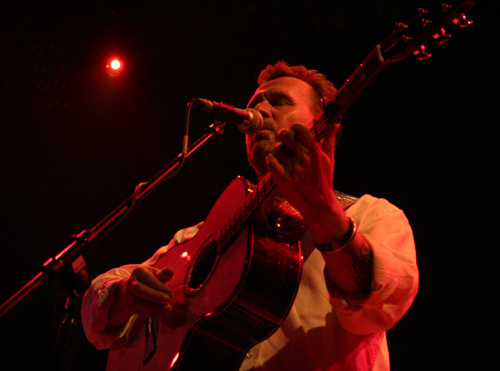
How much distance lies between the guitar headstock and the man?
0.97 ft

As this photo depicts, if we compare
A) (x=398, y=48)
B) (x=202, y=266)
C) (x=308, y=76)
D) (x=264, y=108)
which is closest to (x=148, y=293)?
(x=202, y=266)

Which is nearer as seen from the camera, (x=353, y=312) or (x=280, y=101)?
(x=353, y=312)

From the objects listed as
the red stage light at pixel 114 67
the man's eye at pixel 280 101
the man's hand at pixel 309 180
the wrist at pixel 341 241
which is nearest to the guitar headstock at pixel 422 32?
the man's hand at pixel 309 180

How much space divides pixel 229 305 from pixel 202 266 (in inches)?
17.6

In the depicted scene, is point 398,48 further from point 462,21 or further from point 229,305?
point 229,305

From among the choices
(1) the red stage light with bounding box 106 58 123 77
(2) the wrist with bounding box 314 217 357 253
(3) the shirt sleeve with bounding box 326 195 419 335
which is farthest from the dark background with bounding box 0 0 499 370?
(2) the wrist with bounding box 314 217 357 253

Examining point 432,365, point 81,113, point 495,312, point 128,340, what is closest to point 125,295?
point 128,340

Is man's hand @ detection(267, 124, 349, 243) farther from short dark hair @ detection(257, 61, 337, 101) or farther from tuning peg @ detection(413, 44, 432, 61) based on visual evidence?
short dark hair @ detection(257, 61, 337, 101)

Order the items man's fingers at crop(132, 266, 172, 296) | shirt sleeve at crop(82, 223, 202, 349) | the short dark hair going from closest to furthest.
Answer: man's fingers at crop(132, 266, 172, 296) < shirt sleeve at crop(82, 223, 202, 349) < the short dark hair

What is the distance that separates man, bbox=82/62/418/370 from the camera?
160 cm

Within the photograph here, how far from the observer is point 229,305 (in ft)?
6.14

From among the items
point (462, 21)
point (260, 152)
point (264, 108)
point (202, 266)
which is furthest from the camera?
point (264, 108)

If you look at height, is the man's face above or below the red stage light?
below

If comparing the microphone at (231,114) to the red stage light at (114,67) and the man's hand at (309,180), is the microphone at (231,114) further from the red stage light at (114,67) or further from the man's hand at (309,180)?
the red stage light at (114,67)
